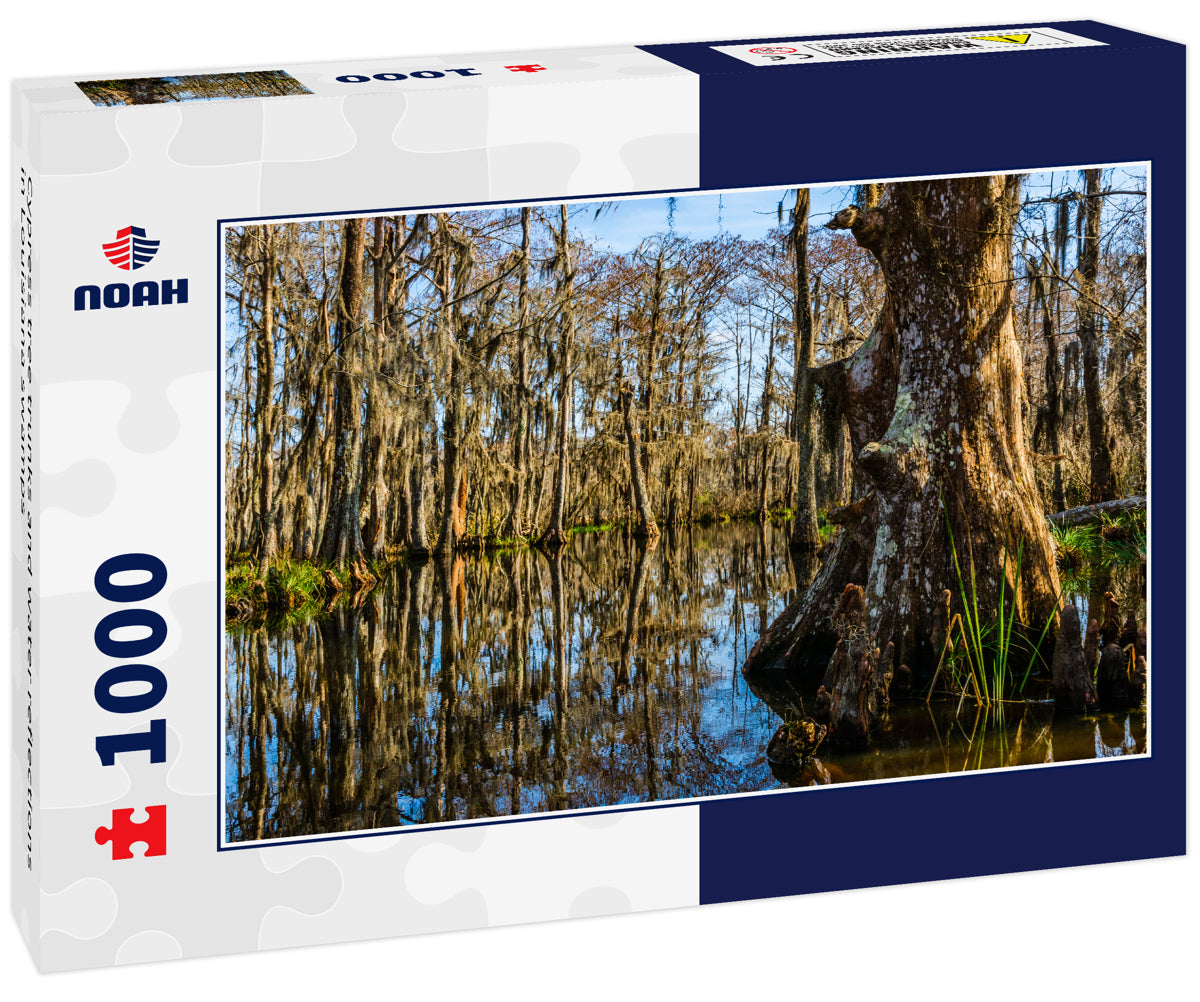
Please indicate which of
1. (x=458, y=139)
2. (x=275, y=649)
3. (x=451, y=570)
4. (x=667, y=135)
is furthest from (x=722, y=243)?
→ (x=275, y=649)

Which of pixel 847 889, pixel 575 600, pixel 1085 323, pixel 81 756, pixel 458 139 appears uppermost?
pixel 458 139

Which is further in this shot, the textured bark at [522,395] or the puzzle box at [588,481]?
the textured bark at [522,395]

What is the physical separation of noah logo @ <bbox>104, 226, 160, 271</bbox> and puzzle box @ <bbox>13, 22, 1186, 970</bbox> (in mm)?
22

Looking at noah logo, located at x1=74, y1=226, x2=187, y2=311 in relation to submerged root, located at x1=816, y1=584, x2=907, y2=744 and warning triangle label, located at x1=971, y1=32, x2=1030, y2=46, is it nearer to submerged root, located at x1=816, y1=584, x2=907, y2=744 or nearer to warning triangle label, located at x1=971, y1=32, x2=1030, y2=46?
submerged root, located at x1=816, y1=584, x2=907, y2=744

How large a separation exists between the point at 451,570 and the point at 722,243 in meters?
1.48

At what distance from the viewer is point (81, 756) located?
22.4 feet

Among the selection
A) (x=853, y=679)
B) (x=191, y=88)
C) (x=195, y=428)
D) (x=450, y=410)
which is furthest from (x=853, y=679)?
(x=191, y=88)

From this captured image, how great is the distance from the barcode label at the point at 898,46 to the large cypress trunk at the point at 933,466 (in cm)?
70

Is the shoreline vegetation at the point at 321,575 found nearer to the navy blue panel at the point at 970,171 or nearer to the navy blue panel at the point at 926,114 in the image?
the navy blue panel at the point at 970,171

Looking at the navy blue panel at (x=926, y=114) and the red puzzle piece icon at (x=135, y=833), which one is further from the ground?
the navy blue panel at (x=926, y=114)

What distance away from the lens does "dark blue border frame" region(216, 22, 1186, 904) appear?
287 inches

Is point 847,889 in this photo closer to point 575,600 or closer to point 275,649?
point 575,600

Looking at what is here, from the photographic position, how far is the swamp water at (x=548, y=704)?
23.6 ft

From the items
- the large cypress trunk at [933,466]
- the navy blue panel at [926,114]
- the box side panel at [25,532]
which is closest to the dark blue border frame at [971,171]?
the navy blue panel at [926,114]
